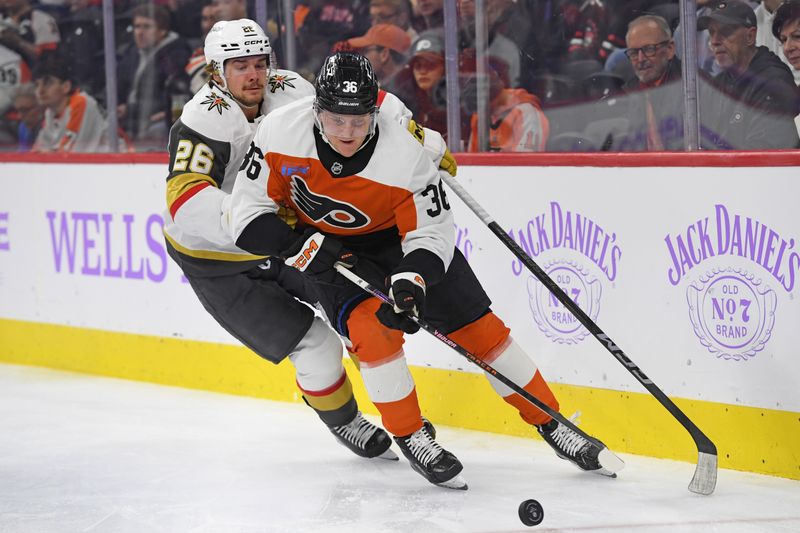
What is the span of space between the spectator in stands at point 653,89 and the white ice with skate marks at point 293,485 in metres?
0.90

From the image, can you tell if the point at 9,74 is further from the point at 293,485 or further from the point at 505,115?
the point at 293,485

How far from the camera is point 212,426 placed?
440 centimetres

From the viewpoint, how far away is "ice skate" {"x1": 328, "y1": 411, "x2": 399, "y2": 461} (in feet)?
12.6

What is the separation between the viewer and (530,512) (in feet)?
10.0

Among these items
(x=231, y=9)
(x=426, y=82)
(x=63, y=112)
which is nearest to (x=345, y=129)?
(x=426, y=82)

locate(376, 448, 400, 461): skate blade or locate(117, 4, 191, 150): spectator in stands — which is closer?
locate(376, 448, 400, 461): skate blade

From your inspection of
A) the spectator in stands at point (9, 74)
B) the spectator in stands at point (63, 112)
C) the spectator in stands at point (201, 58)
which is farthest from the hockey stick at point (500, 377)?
the spectator in stands at point (9, 74)

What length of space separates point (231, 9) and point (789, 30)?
2.26 metres

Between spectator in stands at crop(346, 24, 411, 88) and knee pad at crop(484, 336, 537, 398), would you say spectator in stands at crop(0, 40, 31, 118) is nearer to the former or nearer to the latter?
spectator in stands at crop(346, 24, 411, 88)

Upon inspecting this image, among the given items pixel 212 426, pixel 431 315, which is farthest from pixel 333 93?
pixel 212 426

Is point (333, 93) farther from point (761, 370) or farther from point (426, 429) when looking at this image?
point (761, 370)

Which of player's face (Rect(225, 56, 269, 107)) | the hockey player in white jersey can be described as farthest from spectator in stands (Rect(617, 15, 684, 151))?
player's face (Rect(225, 56, 269, 107))

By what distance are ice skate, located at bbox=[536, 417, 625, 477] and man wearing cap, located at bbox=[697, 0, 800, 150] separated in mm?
919

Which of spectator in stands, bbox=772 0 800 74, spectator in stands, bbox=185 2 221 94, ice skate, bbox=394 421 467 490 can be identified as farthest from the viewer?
spectator in stands, bbox=185 2 221 94
